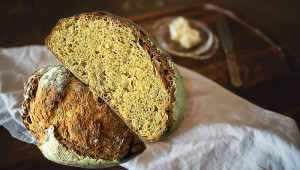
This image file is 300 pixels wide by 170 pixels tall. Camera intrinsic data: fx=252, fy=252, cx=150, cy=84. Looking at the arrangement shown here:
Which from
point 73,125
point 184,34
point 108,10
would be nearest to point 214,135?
point 73,125

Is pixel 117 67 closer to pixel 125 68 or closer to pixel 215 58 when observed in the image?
pixel 125 68

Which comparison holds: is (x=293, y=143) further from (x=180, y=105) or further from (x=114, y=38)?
(x=114, y=38)

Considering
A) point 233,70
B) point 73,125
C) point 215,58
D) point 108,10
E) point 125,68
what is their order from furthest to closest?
1. point 108,10
2. point 215,58
3. point 233,70
4. point 125,68
5. point 73,125

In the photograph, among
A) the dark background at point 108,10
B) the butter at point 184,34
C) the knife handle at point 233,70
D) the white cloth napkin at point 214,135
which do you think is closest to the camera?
the white cloth napkin at point 214,135

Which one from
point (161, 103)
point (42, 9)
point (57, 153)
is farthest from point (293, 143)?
point (42, 9)

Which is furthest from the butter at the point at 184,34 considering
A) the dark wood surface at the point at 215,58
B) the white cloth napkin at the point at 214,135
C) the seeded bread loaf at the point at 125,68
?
the seeded bread loaf at the point at 125,68

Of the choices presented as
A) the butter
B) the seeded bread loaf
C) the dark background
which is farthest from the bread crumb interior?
the dark background

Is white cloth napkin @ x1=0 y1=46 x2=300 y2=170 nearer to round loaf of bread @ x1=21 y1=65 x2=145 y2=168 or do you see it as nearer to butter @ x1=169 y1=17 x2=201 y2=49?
round loaf of bread @ x1=21 y1=65 x2=145 y2=168

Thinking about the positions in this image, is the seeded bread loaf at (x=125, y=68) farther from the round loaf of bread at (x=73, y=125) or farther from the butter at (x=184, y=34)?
the butter at (x=184, y=34)
